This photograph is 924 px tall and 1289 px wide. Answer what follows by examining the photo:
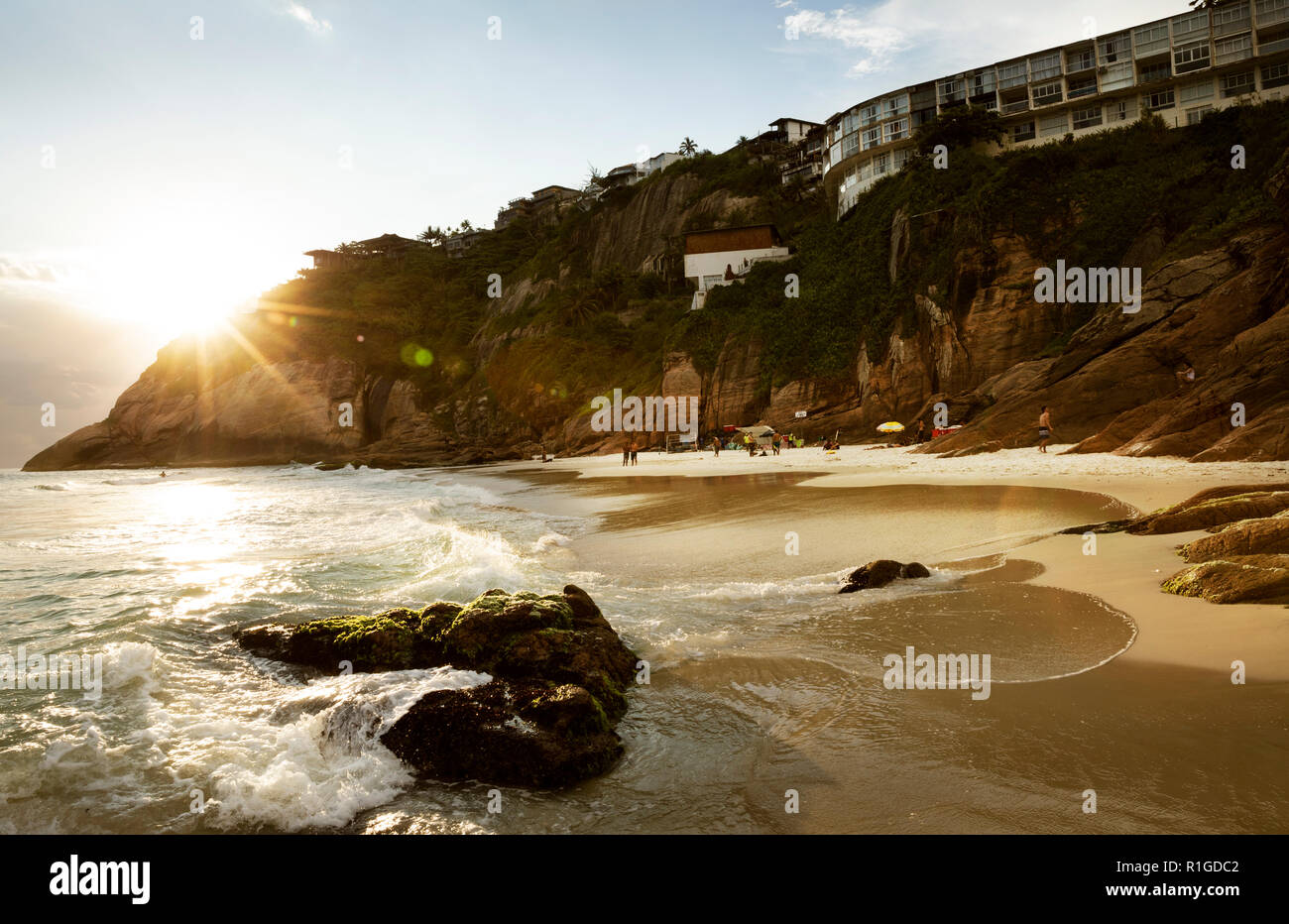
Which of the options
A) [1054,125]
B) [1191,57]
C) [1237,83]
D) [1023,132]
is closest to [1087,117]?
[1054,125]

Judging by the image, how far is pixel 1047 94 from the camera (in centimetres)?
5159

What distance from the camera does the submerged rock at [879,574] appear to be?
336 inches

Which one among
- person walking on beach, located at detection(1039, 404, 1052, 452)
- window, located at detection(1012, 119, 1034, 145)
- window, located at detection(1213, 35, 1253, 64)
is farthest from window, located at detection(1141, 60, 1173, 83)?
person walking on beach, located at detection(1039, 404, 1052, 452)

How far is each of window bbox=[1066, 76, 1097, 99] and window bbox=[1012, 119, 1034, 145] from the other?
2.87 metres

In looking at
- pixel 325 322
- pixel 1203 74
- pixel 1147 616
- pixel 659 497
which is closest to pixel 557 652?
pixel 1147 616

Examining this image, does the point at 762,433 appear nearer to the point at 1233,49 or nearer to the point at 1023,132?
the point at 1023,132

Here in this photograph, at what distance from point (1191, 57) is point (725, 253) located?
34344 mm

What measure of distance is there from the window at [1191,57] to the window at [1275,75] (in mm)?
3304

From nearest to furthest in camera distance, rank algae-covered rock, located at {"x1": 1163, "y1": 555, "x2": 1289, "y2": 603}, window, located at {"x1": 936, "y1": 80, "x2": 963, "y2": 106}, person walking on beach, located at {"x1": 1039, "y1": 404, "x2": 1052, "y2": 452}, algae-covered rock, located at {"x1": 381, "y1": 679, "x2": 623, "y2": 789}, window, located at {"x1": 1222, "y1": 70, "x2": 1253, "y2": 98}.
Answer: algae-covered rock, located at {"x1": 381, "y1": 679, "x2": 623, "y2": 789}, algae-covered rock, located at {"x1": 1163, "y1": 555, "x2": 1289, "y2": 603}, person walking on beach, located at {"x1": 1039, "y1": 404, "x2": 1052, "y2": 452}, window, located at {"x1": 1222, "y1": 70, "x2": 1253, "y2": 98}, window, located at {"x1": 936, "y1": 80, "x2": 963, "y2": 106}

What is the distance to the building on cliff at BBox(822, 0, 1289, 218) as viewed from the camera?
4509 cm

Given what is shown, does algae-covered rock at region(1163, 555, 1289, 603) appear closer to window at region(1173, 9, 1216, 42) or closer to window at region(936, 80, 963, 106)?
window at region(1173, 9, 1216, 42)
